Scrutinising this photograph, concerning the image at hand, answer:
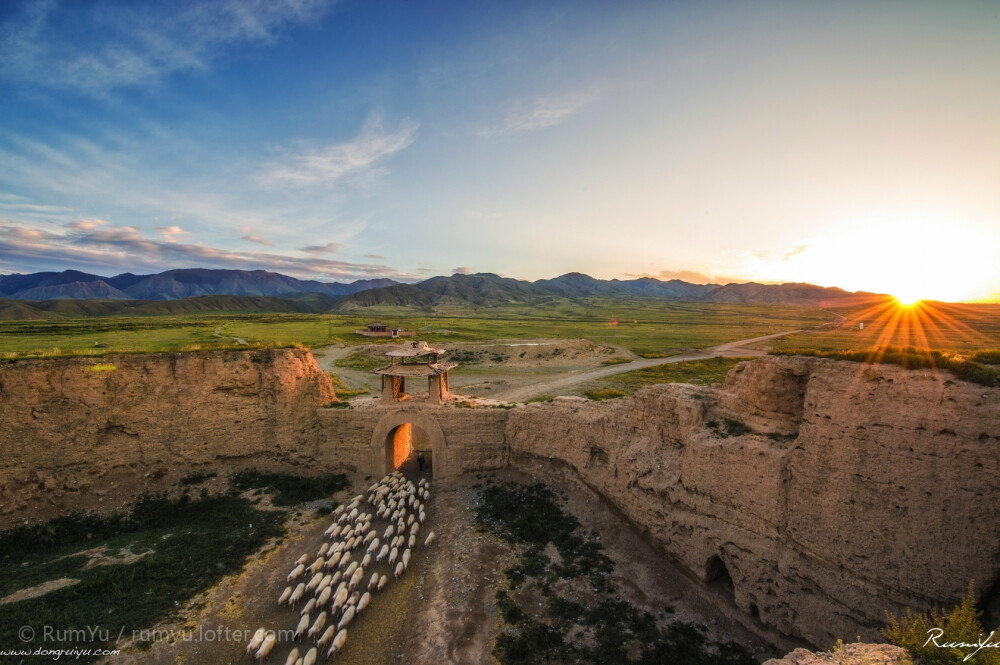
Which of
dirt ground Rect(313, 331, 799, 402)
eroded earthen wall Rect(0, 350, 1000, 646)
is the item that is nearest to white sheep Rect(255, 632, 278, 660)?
eroded earthen wall Rect(0, 350, 1000, 646)

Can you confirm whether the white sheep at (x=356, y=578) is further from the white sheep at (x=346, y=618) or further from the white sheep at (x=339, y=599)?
the white sheep at (x=346, y=618)

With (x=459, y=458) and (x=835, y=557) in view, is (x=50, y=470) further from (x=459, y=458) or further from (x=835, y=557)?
(x=835, y=557)

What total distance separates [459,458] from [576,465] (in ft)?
21.8

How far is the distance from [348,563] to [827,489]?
16228 millimetres

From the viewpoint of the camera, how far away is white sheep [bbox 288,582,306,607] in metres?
13.4

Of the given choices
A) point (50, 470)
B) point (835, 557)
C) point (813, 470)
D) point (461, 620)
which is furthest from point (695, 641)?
point (50, 470)

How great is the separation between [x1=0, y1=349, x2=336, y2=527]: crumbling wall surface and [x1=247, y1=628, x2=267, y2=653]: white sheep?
37.5ft

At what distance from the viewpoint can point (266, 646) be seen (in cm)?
1171

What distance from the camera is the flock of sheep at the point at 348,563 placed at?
12266 millimetres

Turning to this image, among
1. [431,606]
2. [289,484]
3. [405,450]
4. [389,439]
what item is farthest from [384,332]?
[431,606]

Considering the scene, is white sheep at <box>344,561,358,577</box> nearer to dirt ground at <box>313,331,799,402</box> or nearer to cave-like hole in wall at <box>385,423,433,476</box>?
cave-like hole in wall at <box>385,423,433,476</box>

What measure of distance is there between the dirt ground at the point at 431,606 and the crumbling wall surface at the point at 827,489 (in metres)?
0.90

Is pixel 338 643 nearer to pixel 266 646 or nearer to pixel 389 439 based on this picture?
pixel 266 646
